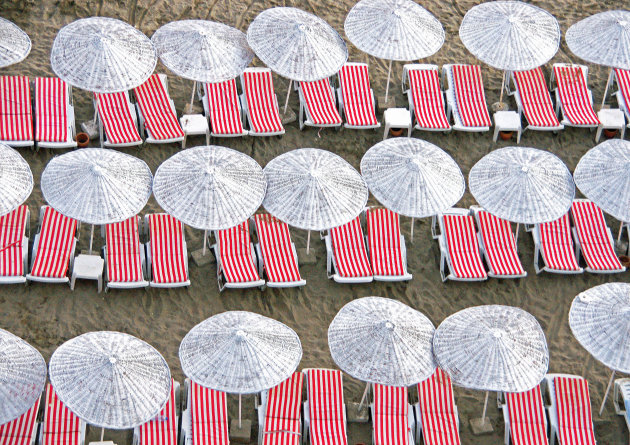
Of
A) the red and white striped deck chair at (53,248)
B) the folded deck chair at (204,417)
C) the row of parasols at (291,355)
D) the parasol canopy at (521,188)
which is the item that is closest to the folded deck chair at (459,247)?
the parasol canopy at (521,188)

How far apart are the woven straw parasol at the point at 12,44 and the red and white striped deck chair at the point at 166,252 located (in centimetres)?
321

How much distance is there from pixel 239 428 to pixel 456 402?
3064 millimetres

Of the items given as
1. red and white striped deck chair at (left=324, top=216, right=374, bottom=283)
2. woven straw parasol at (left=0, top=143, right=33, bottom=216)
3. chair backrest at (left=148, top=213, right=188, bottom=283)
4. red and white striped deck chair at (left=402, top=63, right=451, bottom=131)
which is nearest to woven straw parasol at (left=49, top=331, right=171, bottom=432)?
chair backrest at (left=148, top=213, right=188, bottom=283)

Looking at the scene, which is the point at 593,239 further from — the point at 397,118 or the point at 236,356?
the point at 236,356

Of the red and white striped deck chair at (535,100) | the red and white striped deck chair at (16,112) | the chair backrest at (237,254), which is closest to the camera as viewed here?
the chair backrest at (237,254)

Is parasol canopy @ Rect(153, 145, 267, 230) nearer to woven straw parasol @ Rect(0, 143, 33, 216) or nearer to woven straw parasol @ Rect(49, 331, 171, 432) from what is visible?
woven straw parasol @ Rect(0, 143, 33, 216)

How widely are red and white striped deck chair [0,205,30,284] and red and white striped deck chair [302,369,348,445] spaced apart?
426cm

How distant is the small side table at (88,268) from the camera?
16.2m

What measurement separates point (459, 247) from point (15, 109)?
7.15 m

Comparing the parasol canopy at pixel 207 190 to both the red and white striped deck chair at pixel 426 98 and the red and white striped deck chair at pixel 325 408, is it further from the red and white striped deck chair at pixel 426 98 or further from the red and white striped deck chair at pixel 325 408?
the red and white striped deck chair at pixel 426 98

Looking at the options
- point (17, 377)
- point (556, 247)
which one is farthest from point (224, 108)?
point (17, 377)

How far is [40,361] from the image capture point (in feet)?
46.4

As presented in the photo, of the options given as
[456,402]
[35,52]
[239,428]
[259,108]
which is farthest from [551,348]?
[35,52]

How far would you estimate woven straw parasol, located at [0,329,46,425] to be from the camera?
1364 cm
